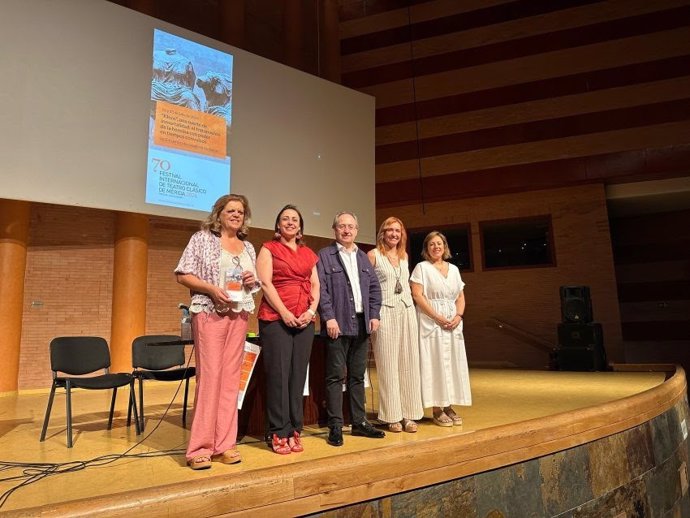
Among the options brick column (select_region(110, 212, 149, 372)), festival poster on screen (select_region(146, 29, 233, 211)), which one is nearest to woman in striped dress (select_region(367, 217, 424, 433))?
festival poster on screen (select_region(146, 29, 233, 211))

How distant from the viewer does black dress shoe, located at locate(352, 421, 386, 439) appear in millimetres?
2881

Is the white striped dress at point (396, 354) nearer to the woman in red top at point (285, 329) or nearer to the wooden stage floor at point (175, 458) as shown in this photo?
the wooden stage floor at point (175, 458)

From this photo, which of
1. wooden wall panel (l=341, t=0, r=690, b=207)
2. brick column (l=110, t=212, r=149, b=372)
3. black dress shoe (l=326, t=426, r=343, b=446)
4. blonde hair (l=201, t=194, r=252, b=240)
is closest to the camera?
blonde hair (l=201, t=194, r=252, b=240)

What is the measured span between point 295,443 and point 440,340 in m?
1.26

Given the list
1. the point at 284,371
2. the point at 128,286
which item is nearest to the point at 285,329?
the point at 284,371

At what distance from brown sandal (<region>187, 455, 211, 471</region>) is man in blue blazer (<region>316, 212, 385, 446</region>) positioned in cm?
71

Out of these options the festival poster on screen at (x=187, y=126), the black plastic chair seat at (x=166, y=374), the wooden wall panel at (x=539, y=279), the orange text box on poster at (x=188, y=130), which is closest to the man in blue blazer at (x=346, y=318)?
the black plastic chair seat at (x=166, y=374)

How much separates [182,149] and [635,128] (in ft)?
25.4

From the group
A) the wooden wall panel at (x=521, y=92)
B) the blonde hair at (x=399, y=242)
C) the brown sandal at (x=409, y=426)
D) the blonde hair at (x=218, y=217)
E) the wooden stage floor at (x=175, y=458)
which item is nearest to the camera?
the wooden stage floor at (x=175, y=458)

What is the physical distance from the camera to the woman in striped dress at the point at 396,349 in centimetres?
307

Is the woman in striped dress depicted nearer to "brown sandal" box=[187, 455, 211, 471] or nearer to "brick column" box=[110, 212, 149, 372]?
"brown sandal" box=[187, 455, 211, 471]

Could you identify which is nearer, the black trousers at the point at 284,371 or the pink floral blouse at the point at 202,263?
the pink floral blouse at the point at 202,263

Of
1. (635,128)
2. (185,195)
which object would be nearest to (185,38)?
(185,195)

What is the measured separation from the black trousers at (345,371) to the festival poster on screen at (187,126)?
380 centimetres
